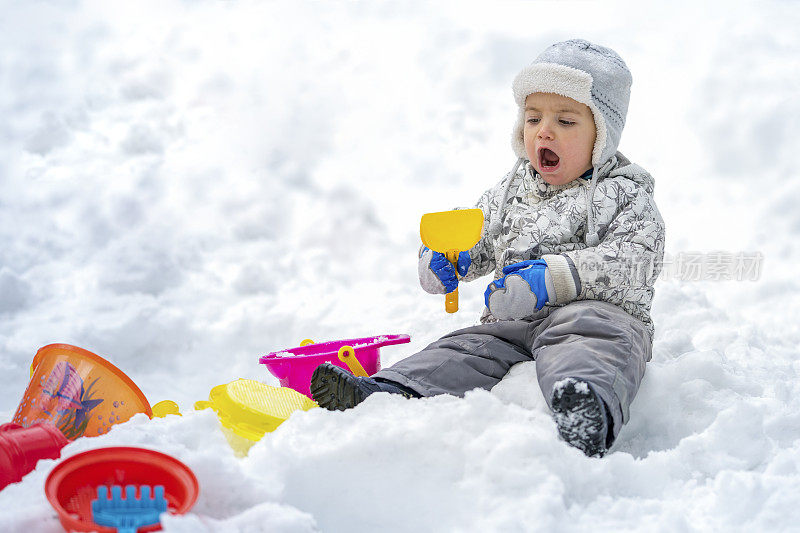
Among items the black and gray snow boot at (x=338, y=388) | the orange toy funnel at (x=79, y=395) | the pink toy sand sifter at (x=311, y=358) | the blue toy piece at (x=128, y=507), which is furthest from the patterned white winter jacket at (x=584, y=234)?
the blue toy piece at (x=128, y=507)

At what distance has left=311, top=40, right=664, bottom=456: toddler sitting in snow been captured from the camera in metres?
1.86

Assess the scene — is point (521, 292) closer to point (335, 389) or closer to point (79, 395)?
point (335, 389)

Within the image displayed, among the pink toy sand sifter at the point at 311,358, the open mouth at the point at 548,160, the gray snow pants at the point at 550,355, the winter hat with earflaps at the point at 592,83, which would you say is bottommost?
the pink toy sand sifter at the point at 311,358

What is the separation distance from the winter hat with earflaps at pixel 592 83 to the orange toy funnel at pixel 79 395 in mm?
1303

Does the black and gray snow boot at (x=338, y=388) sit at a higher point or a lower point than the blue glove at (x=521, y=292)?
lower

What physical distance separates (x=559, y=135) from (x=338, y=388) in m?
1.01

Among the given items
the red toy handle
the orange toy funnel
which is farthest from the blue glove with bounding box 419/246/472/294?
the red toy handle

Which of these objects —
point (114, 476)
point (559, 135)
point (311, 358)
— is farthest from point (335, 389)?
point (559, 135)

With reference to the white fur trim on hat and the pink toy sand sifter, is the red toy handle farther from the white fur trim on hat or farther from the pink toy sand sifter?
the white fur trim on hat

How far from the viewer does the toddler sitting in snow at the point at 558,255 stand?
1857 millimetres

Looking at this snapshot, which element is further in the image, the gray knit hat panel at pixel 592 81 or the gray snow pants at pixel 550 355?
the gray knit hat panel at pixel 592 81

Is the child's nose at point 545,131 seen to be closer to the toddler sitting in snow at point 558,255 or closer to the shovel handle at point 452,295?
the toddler sitting in snow at point 558,255

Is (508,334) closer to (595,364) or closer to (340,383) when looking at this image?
(595,364)

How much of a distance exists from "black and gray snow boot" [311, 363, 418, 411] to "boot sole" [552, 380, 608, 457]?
45cm
